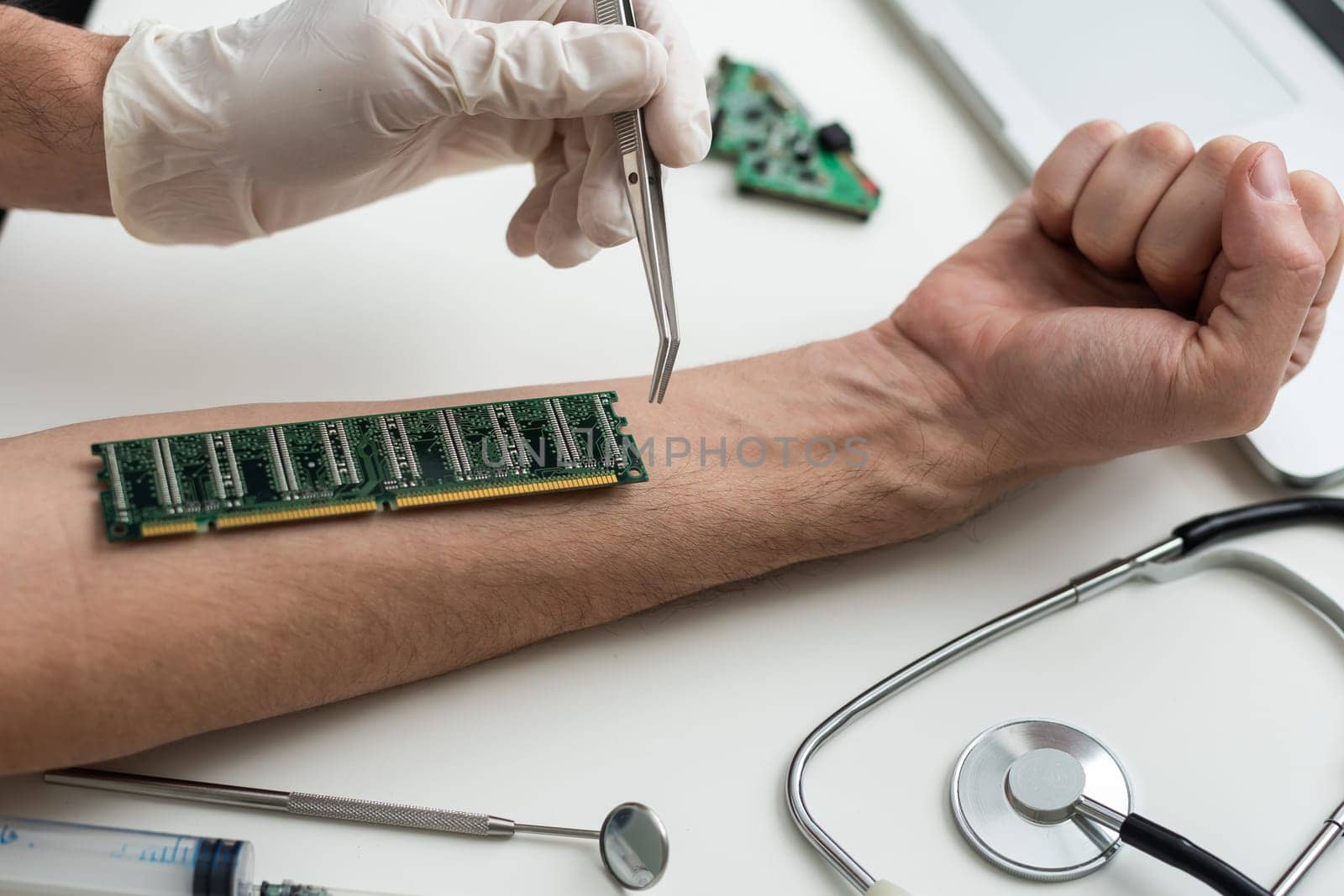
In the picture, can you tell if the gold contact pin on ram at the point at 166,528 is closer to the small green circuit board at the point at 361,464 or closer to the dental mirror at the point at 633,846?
the small green circuit board at the point at 361,464

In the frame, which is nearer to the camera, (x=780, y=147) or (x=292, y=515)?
(x=292, y=515)

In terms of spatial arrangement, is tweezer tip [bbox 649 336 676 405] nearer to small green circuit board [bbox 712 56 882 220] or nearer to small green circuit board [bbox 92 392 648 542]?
small green circuit board [bbox 92 392 648 542]

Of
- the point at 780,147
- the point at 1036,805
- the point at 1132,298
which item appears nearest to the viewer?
the point at 1036,805

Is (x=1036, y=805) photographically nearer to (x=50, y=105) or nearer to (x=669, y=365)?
(x=669, y=365)

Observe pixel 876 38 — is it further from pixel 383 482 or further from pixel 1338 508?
pixel 383 482

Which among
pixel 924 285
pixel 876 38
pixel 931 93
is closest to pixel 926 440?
pixel 924 285

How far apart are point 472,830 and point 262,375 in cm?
80

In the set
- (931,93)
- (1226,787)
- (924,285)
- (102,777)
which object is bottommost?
(1226,787)

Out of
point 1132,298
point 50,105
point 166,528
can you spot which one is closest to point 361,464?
point 166,528

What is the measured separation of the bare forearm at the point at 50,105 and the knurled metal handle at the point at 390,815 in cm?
99

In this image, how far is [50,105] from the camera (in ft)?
5.14

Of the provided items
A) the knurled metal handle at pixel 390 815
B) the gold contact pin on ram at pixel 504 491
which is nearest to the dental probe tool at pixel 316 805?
the knurled metal handle at pixel 390 815

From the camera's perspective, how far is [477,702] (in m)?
1.38

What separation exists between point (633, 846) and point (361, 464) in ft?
1.82
